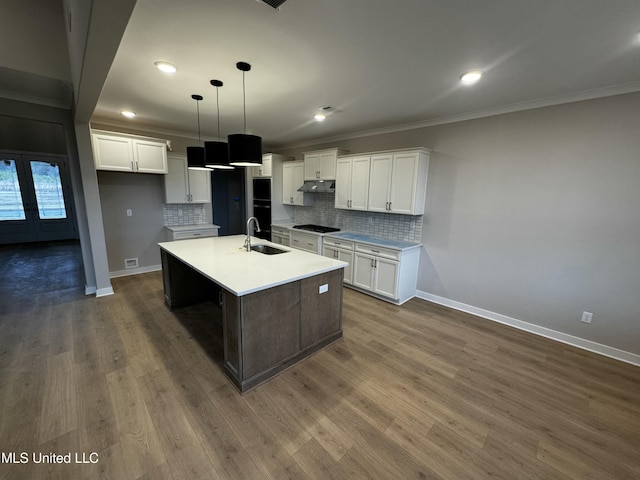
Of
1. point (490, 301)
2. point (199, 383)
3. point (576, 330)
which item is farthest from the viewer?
point (490, 301)

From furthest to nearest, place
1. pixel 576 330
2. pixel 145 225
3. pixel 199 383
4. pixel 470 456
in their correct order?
pixel 145 225, pixel 576 330, pixel 199 383, pixel 470 456

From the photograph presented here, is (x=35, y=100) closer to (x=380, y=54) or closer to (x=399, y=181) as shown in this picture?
(x=380, y=54)

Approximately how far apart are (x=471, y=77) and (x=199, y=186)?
15.1ft

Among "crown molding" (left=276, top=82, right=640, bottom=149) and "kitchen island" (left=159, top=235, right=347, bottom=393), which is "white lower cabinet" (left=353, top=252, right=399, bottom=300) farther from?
"crown molding" (left=276, top=82, right=640, bottom=149)

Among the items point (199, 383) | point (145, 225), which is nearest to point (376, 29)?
point (199, 383)

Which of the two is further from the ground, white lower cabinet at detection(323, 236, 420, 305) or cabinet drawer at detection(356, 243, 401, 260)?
cabinet drawer at detection(356, 243, 401, 260)

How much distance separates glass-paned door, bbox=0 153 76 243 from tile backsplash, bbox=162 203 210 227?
184 inches

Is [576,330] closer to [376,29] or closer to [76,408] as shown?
[376,29]

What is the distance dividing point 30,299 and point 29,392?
2.44 m

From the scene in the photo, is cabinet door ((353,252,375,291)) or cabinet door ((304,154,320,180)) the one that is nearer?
cabinet door ((353,252,375,291))

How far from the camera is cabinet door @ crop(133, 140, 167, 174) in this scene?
4.20 m

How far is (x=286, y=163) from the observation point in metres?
5.55

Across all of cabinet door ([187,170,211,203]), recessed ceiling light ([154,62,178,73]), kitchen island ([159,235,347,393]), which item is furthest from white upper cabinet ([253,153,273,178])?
recessed ceiling light ([154,62,178,73])

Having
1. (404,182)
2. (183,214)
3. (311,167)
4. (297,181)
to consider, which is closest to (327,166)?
(311,167)
